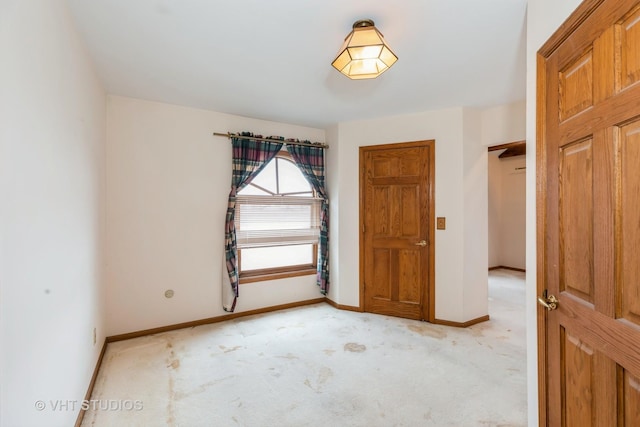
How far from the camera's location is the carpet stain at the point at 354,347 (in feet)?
8.80

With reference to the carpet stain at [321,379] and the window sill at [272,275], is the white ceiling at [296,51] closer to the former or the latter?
the window sill at [272,275]

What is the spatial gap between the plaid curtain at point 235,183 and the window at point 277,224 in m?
0.13

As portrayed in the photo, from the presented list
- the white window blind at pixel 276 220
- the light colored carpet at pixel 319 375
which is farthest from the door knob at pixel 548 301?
the white window blind at pixel 276 220

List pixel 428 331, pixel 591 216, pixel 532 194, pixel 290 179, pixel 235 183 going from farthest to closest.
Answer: pixel 290 179
pixel 235 183
pixel 428 331
pixel 532 194
pixel 591 216

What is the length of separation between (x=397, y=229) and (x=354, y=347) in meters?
1.44

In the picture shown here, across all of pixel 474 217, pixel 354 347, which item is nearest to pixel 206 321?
pixel 354 347

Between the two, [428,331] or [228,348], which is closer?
[228,348]

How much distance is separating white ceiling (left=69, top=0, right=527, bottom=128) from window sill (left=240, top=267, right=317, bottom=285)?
1996mm

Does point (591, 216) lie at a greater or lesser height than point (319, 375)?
greater

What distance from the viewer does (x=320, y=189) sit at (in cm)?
395

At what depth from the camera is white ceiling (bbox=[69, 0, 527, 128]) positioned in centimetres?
165

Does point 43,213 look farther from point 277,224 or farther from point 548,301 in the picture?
point 277,224

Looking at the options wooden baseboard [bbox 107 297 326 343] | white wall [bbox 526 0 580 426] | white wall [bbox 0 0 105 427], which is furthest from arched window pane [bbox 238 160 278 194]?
white wall [bbox 526 0 580 426]

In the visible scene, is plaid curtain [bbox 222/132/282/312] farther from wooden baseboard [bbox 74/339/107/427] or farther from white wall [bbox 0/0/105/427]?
white wall [bbox 0/0/105/427]
